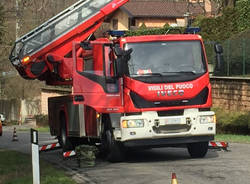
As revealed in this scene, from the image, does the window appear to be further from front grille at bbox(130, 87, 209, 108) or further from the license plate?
the license plate

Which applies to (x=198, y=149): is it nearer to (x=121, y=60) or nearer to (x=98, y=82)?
(x=98, y=82)

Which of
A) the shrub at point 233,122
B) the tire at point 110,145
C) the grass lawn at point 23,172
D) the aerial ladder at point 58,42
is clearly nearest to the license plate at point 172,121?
the tire at point 110,145

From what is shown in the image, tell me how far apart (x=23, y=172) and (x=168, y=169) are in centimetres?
313

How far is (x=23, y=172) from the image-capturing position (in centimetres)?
1552

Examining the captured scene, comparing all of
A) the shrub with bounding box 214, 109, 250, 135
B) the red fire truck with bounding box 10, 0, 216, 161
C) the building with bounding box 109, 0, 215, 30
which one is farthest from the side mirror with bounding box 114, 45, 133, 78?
the building with bounding box 109, 0, 215, 30

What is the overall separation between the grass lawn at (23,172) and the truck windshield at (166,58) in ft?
9.96

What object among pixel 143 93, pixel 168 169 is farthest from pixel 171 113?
pixel 168 169

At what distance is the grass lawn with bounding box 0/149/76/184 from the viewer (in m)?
13.6

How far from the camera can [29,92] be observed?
75750mm

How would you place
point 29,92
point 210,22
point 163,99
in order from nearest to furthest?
point 163,99
point 210,22
point 29,92

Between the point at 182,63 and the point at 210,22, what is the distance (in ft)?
64.9

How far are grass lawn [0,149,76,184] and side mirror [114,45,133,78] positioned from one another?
2.64 m

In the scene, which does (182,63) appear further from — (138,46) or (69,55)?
(69,55)

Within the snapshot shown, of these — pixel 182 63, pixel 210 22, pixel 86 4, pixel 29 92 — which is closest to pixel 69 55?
pixel 86 4
